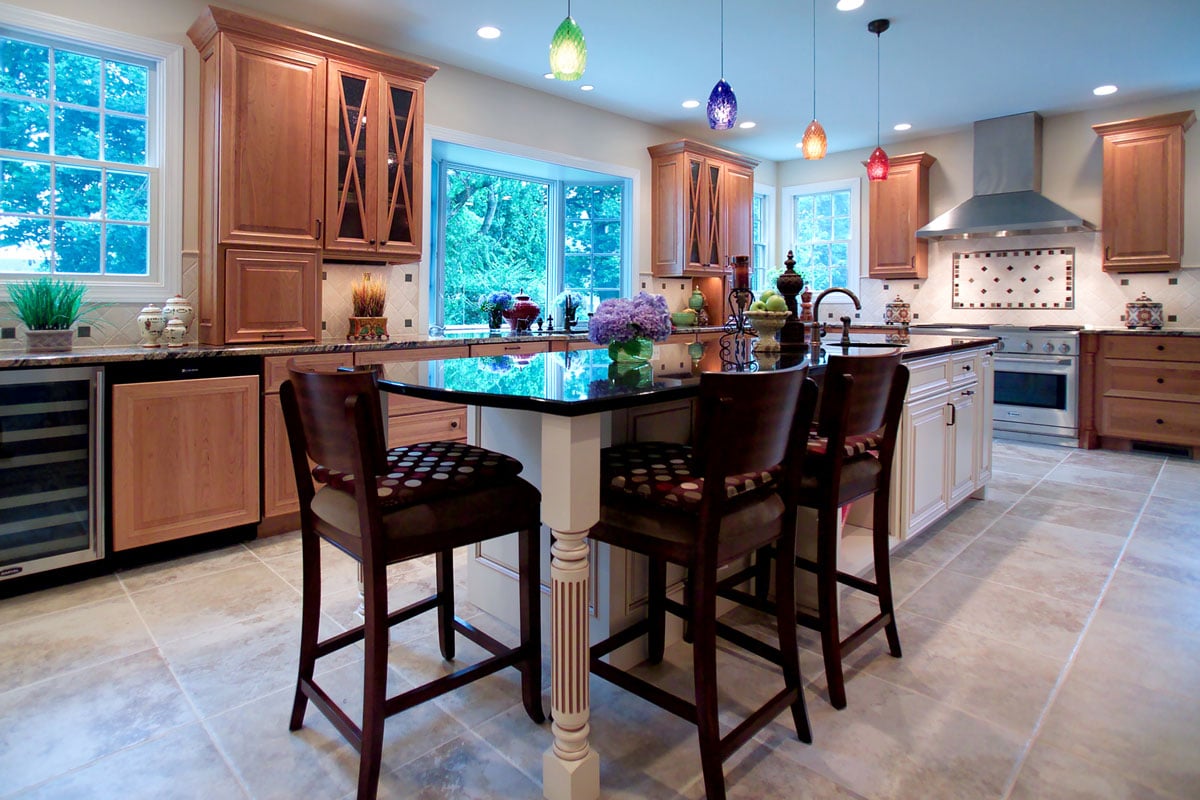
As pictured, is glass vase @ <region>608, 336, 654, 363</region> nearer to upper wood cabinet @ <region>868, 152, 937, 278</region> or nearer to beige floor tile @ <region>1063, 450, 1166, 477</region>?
beige floor tile @ <region>1063, 450, 1166, 477</region>

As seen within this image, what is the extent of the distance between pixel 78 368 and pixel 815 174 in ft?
22.6

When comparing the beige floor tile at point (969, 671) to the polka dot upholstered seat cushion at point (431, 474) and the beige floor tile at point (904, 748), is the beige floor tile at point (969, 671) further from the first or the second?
the polka dot upholstered seat cushion at point (431, 474)

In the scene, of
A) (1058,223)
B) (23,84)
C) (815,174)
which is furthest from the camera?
(815,174)

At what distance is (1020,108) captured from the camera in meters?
5.84

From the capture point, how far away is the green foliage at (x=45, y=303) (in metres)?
2.91

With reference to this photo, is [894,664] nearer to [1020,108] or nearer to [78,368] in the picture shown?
[78,368]

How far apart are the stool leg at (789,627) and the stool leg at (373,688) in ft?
3.06

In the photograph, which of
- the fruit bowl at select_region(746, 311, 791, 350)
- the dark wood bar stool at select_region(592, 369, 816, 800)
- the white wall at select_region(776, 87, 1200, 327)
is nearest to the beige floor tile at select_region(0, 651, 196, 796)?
the dark wood bar stool at select_region(592, 369, 816, 800)

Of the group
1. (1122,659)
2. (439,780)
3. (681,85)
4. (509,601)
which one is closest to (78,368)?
(509,601)

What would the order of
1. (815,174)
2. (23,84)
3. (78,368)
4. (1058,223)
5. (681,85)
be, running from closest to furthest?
(78,368) → (23,84) → (681,85) → (1058,223) → (815,174)

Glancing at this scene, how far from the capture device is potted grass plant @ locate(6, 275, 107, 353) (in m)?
2.89

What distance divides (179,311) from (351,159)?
1180 mm

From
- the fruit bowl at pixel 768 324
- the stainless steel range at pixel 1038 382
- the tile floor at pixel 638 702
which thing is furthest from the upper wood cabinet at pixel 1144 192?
the fruit bowl at pixel 768 324

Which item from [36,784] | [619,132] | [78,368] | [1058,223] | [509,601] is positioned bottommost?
[36,784]
